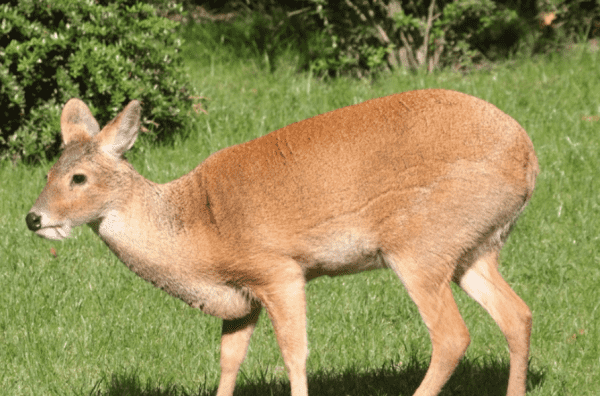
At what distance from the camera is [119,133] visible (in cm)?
441

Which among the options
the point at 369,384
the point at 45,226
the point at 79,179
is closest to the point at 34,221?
the point at 45,226

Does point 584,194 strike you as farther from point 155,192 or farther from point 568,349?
point 155,192

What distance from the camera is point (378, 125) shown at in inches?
169

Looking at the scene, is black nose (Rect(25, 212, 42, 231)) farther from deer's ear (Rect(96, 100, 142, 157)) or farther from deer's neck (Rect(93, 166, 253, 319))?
deer's ear (Rect(96, 100, 142, 157))

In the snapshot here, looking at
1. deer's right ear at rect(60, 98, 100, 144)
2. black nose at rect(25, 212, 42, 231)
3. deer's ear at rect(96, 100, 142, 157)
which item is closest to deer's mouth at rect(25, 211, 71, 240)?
black nose at rect(25, 212, 42, 231)

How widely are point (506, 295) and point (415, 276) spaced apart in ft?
2.42

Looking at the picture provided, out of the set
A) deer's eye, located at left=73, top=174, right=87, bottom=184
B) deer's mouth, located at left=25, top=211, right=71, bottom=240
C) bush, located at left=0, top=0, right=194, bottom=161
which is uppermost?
deer's eye, located at left=73, top=174, right=87, bottom=184

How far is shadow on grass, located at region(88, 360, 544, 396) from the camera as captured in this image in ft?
15.8

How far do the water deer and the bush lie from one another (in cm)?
331

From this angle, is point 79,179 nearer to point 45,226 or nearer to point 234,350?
point 45,226

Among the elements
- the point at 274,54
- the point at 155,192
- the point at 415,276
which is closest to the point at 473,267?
the point at 415,276

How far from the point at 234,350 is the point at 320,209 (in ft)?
3.11

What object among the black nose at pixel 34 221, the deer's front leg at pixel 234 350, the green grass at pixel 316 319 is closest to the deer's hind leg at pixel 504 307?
the green grass at pixel 316 319

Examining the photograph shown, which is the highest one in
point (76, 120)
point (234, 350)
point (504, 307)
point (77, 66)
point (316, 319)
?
point (76, 120)
